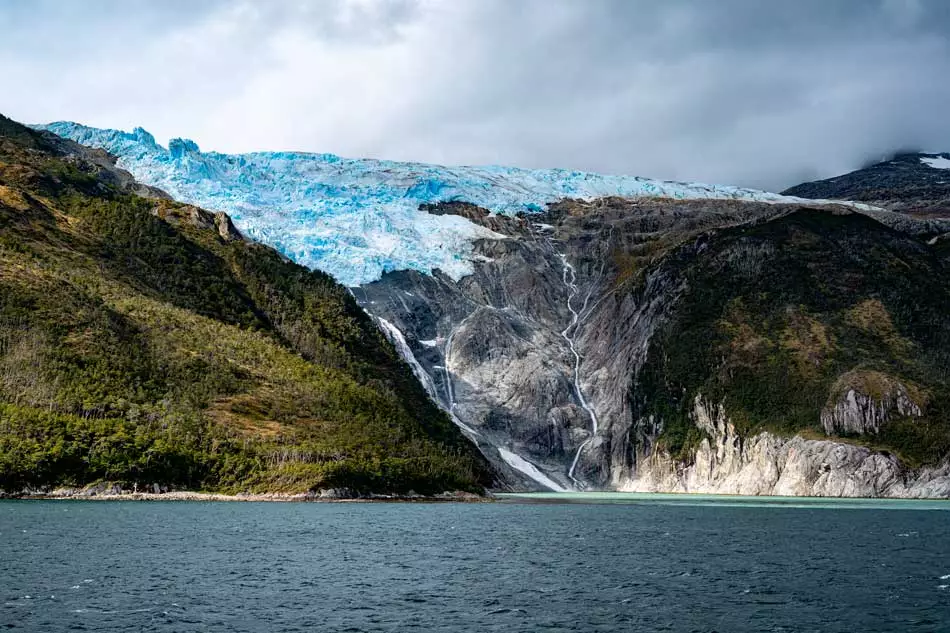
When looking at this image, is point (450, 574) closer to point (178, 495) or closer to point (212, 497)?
point (212, 497)

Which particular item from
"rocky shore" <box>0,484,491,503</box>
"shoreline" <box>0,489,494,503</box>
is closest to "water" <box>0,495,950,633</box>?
"shoreline" <box>0,489,494,503</box>

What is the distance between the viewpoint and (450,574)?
72.3 m

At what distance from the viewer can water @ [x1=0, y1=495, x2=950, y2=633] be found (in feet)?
177

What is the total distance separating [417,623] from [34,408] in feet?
344

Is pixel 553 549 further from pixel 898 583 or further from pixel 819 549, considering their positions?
pixel 898 583

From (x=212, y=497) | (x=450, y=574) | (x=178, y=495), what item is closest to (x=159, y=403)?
(x=178, y=495)

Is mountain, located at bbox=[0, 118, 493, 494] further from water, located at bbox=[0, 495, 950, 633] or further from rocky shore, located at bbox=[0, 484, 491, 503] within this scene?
water, located at bbox=[0, 495, 950, 633]

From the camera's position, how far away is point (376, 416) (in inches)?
7160

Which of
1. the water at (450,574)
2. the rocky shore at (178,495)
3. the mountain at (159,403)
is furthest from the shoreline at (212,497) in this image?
the water at (450,574)

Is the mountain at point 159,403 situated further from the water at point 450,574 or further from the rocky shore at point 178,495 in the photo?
the water at point 450,574

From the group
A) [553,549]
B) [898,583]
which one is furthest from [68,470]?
[898,583]

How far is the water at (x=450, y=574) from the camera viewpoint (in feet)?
177

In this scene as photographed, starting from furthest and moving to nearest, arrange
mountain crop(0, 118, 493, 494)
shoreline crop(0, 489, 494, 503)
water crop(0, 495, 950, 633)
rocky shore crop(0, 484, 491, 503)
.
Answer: mountain crop(0, 118, 493, 494) → rocky shore crop(0, 484, 491, 503) → shoreline crop(0, 489, 494, 503) → water crop(0, 495, 950, 633)

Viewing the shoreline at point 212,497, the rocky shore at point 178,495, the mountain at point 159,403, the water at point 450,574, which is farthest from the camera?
the mountain at point 159,403
